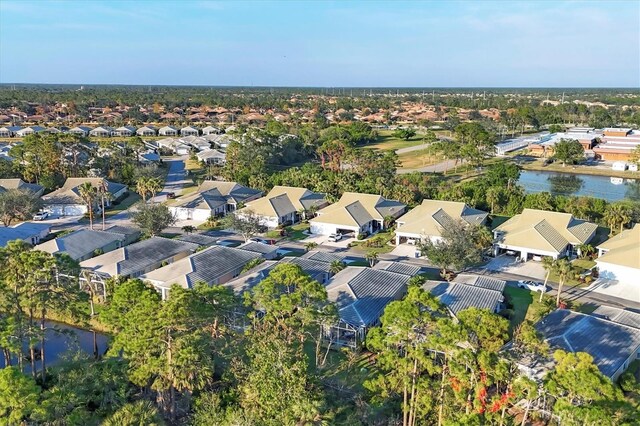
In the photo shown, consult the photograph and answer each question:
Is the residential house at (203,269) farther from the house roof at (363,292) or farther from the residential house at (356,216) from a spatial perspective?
the residential house at (356,216)

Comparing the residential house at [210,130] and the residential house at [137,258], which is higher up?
the residential house at [210,130]

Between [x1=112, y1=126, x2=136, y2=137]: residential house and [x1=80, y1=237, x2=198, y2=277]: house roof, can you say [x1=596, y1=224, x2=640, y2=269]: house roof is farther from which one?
[x1=112, y1=126, x2=136, y2=137]: residential house

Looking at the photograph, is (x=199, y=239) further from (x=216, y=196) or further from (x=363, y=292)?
(x=363, y=292)

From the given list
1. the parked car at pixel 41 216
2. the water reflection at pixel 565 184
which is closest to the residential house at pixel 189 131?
the parked car at pixel 41 216

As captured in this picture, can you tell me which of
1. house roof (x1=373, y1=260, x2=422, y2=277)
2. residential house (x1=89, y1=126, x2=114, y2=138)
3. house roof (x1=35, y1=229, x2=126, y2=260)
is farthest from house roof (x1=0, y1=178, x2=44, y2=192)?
residential house (x1=89, y1=126, x2=114, y2=138)

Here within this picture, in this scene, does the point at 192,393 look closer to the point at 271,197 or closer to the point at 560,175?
the point at 271,197

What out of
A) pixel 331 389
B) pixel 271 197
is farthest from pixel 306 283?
pixel 271 197
